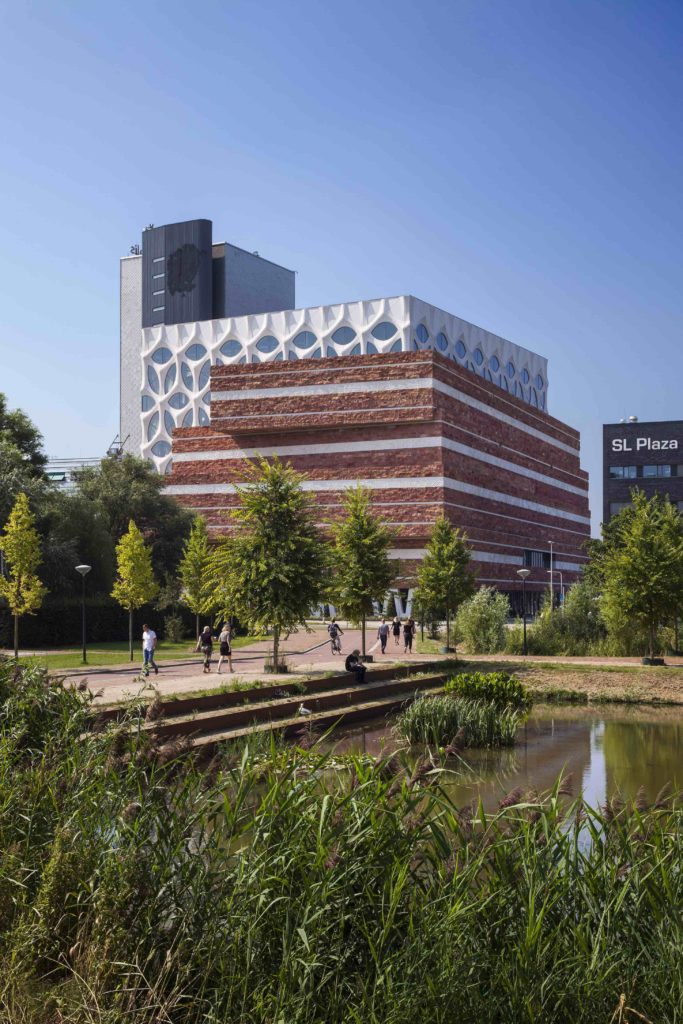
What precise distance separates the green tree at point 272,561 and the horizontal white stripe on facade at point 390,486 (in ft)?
116

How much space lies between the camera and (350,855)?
5539 millimetres

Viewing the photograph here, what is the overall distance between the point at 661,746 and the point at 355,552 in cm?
1692

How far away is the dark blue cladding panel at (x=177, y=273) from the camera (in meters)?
118

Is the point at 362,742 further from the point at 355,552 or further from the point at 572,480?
the point at 572,480

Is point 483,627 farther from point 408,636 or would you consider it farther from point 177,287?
point 177,287

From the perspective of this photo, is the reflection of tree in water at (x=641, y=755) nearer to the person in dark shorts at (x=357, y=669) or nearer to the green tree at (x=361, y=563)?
the person in dark shorts at (x=357, y=669)

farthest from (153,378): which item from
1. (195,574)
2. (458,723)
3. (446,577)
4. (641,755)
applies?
(641,755)

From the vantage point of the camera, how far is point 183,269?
392ft

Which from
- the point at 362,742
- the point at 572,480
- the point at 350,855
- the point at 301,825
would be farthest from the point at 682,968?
the point at 572,480

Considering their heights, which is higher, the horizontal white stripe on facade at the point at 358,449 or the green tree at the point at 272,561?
the horizontal white stripe on facade at the point at 358,449

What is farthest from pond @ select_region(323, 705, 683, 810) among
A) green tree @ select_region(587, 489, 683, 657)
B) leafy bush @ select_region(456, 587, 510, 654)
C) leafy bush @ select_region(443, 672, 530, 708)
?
leafy bush @ select_region(456, 587, 510, 654)

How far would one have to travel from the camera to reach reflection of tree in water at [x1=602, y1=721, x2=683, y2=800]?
54.8 ft

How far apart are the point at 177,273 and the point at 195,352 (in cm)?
1886

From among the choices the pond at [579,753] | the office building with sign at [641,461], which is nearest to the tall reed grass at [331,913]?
the pond at [579,753]
